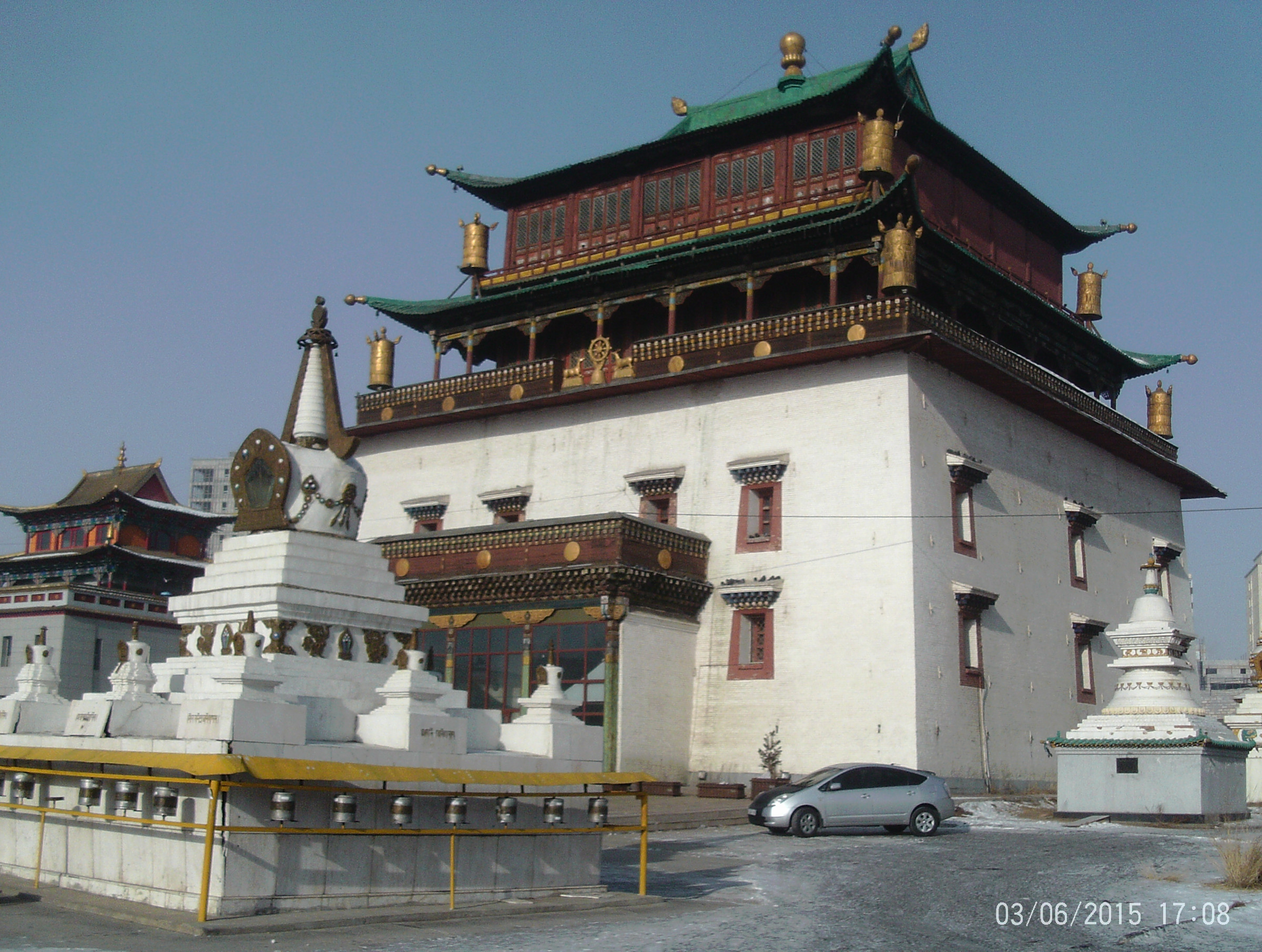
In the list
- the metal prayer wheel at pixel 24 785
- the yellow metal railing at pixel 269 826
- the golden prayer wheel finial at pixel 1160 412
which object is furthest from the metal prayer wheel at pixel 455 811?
the golden prayer wheel finial at pixel 1160 412

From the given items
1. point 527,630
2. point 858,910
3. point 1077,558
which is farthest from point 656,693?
point 858,910

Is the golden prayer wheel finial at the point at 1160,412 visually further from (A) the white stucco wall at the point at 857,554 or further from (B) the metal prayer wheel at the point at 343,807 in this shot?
(B) the metal prayer wheel at the point at 343,807

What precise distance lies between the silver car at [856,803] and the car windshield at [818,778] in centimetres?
1

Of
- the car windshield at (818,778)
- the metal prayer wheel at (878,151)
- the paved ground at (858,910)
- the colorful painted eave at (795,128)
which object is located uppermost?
the colorful painted eave at (795,128)

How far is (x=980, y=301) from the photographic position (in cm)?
3547

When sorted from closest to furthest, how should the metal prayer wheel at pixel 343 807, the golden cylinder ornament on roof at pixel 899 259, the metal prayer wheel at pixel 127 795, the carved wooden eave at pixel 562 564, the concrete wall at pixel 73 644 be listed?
1. the metal prayer wheel at pixel 343 807
2. the metal prayer wheel at pixel 127 795
3. the carved wooden eave at pixel 562 564
4. the golden cylinder ornament on roof at pixel 899 259
5. the concrete wall at pixel 73 644

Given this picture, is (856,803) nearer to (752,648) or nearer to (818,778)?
(818,778)

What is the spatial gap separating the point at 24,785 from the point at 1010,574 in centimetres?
2414

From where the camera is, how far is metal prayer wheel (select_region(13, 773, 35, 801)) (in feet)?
43.8

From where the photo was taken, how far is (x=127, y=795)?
11.8m

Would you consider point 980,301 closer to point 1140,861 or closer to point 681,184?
point 681,184

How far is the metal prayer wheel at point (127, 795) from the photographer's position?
11.8 metres

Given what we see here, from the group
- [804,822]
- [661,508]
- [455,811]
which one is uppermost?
[661,508]

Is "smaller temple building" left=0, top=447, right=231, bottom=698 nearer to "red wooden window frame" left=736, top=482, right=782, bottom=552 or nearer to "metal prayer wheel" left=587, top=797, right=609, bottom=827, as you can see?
"red wooden window frame" left=736, top=482, right=782, bottom=552
